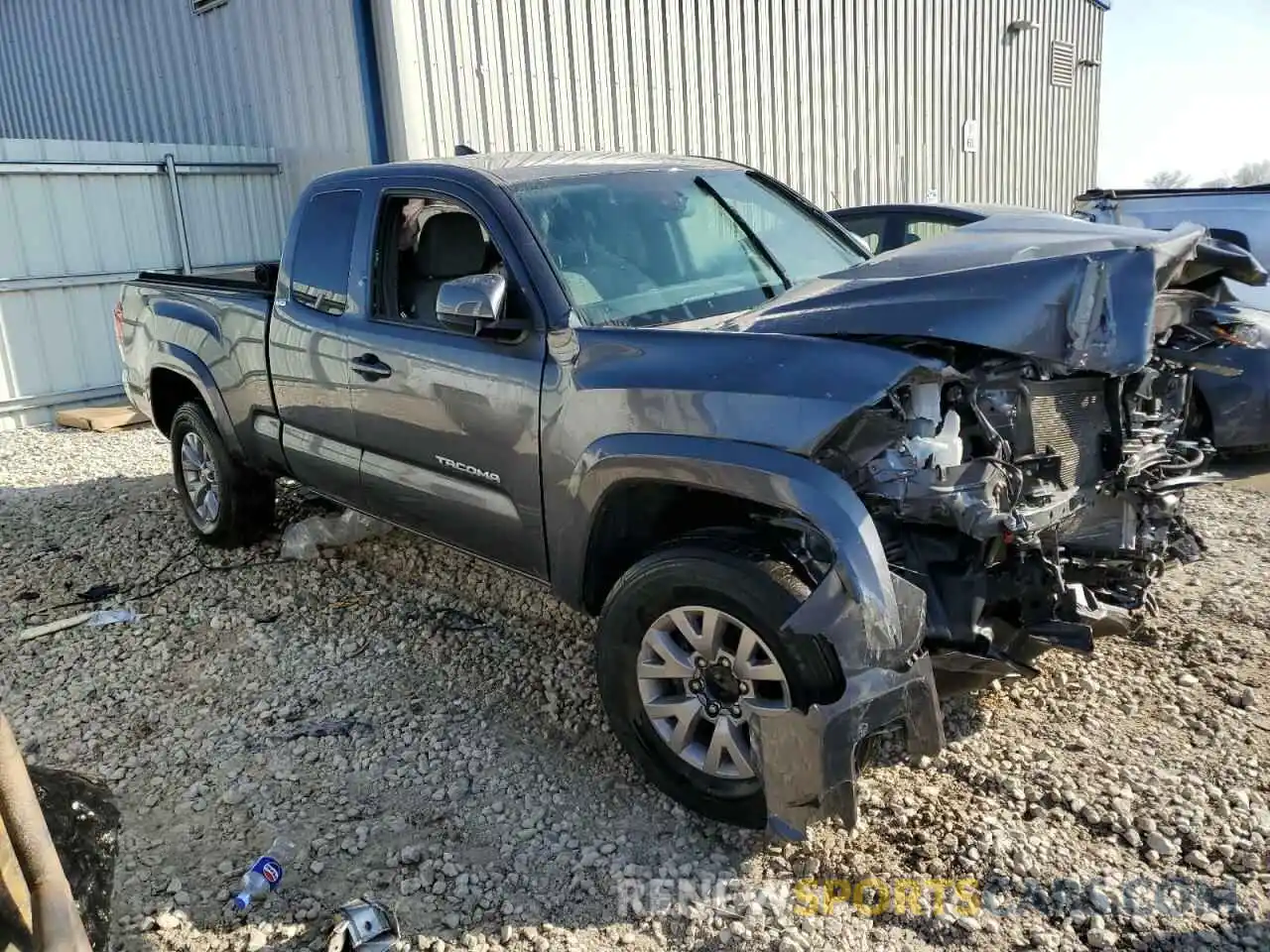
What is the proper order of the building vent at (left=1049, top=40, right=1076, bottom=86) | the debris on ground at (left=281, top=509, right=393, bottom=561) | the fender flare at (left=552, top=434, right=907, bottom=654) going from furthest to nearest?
the building vent at (left=1049, top=40, right=1076, bottom=86)
the debris on ground at (left=281, top=509, right=393, bottom=561)
the fender flare at (left=552, top=434, right=907, bottom=654)

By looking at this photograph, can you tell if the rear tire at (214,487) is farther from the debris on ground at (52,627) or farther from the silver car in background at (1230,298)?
the silver car in background at (1230,298)

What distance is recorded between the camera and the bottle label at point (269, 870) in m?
2.90

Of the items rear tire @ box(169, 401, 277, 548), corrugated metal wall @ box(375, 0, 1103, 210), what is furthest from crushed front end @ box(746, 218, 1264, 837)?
corrugated metal wall @ box(375, 0, 1103, 210)

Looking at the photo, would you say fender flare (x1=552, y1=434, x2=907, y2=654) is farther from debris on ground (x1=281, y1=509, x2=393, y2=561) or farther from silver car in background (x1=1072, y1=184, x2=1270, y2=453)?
debris on ground (x1=281, y1=509, x2=393, y2=561)

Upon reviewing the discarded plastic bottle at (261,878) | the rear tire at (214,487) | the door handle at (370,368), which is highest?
the door handle at (370,368)

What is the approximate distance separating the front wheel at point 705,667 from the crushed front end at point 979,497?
143mm

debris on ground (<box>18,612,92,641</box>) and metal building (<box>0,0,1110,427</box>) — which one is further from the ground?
metal building (<box>0,0,1110,427</box>)

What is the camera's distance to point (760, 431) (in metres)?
2.75

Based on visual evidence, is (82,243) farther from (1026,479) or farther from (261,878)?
(1026,479)

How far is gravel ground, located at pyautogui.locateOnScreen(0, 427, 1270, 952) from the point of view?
8.89 ft

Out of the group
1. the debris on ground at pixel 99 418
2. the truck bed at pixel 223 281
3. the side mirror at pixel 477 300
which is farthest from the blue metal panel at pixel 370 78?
the side mirror at pixel 477 300

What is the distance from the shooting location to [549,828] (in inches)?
123

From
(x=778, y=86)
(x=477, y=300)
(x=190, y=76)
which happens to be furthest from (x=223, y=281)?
(x=778, y=86)

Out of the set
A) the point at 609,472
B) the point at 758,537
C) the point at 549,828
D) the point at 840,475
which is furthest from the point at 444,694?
the point at 840,475
